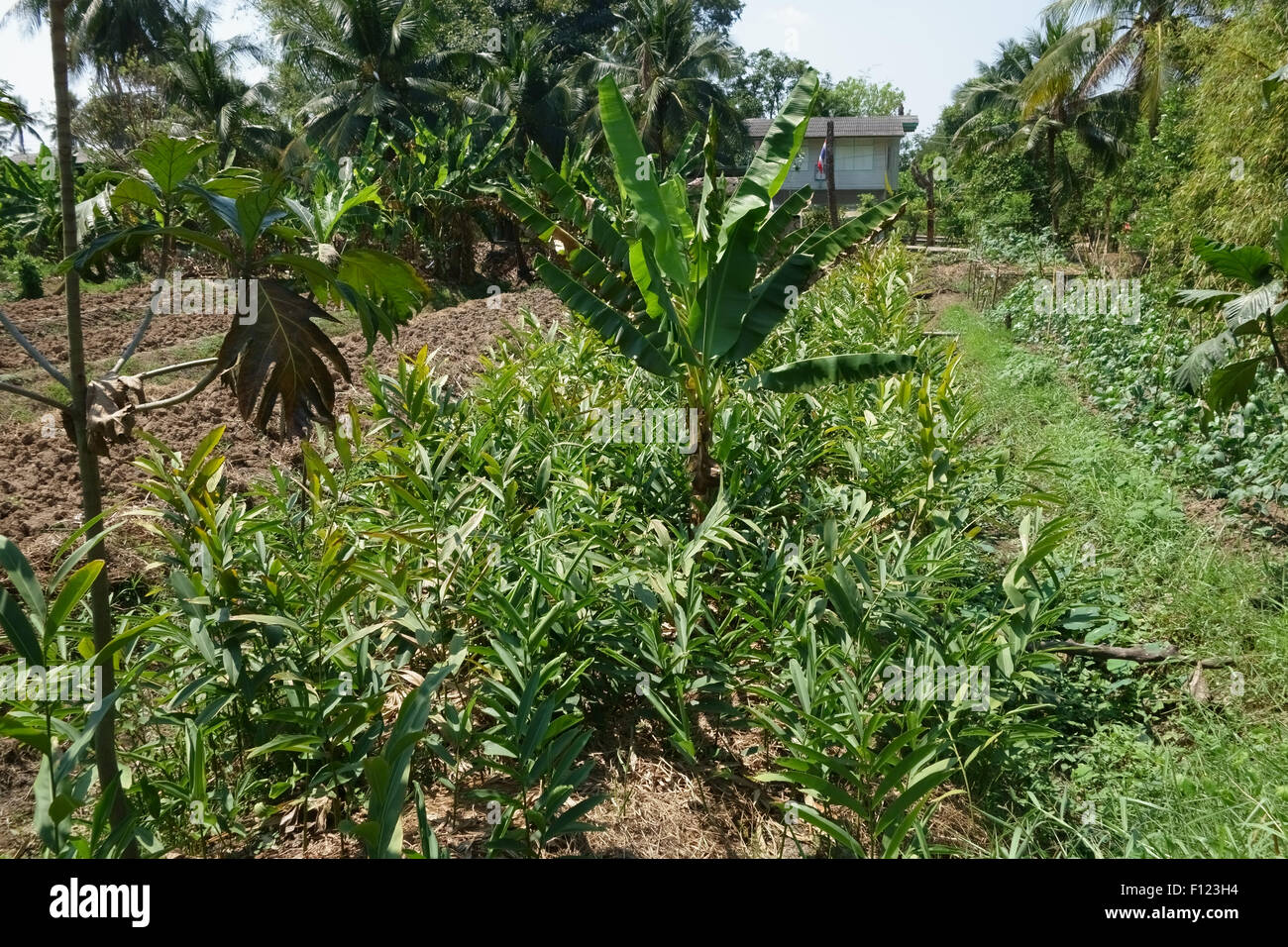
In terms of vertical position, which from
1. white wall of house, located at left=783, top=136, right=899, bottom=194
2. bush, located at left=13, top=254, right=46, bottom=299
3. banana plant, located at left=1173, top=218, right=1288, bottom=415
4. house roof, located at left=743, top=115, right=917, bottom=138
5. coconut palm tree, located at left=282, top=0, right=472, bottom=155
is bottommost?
banana plant, located at left=1173, top=218, right=1288, bottom=415

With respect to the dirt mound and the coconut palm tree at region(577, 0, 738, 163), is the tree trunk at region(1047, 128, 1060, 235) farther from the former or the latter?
the dirt mound

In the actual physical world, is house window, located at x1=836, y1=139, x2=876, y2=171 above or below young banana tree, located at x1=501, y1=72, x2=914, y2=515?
above

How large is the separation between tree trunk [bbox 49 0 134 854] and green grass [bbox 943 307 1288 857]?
96.2 inches

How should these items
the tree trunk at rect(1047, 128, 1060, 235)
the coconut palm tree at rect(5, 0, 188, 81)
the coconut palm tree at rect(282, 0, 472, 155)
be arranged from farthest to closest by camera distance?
the coconut palm tree at rect(5, 0, 188, 81) < the tree trunk at rect(1047, 128, 1060, 235) < the coconut palm tree at rect(282, 0, 472, 155)

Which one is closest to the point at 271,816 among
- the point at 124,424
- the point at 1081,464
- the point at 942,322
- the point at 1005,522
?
the point at 124,424

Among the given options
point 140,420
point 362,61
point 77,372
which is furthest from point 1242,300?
point 362,61

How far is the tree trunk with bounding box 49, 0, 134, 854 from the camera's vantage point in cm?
181

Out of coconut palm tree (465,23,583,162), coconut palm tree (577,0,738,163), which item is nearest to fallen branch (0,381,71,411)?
coconut palm tree (465,23,583,162)

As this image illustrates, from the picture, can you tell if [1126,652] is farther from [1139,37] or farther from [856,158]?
[856,158]

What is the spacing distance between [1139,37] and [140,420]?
22731 millimetres

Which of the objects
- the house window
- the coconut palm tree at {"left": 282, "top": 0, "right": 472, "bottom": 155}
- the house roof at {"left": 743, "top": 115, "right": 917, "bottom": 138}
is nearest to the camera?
the coconut palm tree at {"left": 282, "top": 0, "right": 472, "bottom": 155}

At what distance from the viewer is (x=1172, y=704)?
12.1ft

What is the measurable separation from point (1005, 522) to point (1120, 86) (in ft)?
79.3

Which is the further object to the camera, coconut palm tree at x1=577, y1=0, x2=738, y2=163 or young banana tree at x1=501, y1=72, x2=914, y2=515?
coconut palm tree at x1=577, y1=0, x2=738, y2=163
